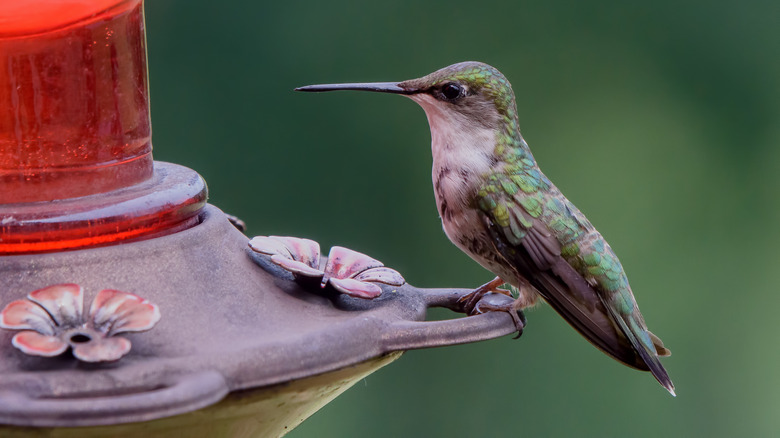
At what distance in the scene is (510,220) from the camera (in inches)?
108

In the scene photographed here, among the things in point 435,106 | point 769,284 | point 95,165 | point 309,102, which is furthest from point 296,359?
point 769,284

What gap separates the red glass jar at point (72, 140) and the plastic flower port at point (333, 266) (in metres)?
0.20

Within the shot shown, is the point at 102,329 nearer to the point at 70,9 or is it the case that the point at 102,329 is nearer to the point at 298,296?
the point at 298,296

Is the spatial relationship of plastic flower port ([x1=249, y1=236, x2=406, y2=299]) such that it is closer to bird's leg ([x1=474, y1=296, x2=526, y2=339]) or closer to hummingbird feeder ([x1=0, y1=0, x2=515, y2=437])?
hummingbird feeder ([x1=0, y1=0, x2=515, y2=437])

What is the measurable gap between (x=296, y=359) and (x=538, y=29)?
3.47 meters

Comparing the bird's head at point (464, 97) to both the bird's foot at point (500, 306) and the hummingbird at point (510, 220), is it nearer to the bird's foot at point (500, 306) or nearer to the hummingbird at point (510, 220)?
the hummingbird at point (510, 220)

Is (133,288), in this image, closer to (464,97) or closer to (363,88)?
(363,88)

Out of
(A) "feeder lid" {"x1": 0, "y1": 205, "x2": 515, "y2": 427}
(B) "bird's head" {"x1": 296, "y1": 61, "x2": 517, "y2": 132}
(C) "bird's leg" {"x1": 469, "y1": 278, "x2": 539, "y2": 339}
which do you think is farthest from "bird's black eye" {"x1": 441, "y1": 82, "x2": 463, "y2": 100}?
(A) "feeder lid" {"x1": 0, "y1": 205, "x2": 515, "y2": 427}

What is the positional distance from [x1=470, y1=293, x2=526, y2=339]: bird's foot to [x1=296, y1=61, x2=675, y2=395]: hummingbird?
5.2 inches

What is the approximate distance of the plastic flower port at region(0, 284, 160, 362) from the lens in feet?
5.42

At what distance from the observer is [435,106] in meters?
2.80

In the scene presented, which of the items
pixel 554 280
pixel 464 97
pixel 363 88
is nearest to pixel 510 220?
pixel 554 280

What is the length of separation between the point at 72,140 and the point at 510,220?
111 centimetres

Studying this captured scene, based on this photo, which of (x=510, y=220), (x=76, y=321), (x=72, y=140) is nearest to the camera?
(x=76, y=321)
